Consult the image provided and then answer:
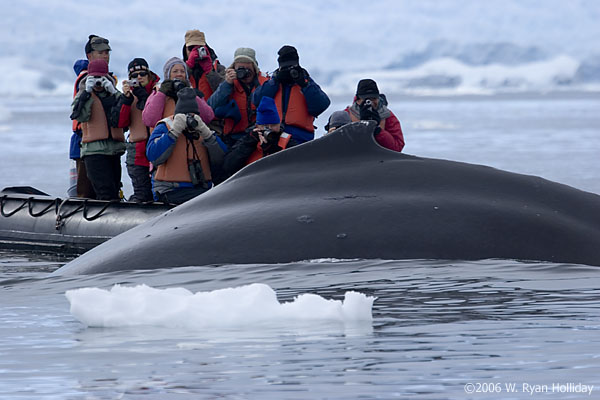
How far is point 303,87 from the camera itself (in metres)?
14.6

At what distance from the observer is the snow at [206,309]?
6801 mm

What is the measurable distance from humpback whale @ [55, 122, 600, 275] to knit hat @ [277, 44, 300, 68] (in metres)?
5.51

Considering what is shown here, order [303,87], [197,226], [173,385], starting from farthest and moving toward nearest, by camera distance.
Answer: [303,87] < [197,226] < [173,385]

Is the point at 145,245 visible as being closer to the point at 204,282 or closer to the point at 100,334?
the point at 204,282

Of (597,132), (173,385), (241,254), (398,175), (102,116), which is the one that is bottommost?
(173,385)

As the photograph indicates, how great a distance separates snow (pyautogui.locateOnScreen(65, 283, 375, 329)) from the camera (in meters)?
6.80

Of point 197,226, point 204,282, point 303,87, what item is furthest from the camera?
point 303,87

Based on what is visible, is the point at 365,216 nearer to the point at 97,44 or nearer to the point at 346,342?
the point at 346,342

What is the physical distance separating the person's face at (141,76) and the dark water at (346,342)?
273 inches

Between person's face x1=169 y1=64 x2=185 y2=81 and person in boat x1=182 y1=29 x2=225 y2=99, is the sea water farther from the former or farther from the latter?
person in boat x1=182 y1=29 x2=225 y2=99

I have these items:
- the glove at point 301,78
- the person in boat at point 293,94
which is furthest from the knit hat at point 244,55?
the glove at point 301,78

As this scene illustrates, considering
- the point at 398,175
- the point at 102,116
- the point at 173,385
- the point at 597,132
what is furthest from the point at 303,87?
the point at 597,132

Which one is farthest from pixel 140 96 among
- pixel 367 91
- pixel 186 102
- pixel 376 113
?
pixel 376 113

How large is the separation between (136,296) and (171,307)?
0.22 m
